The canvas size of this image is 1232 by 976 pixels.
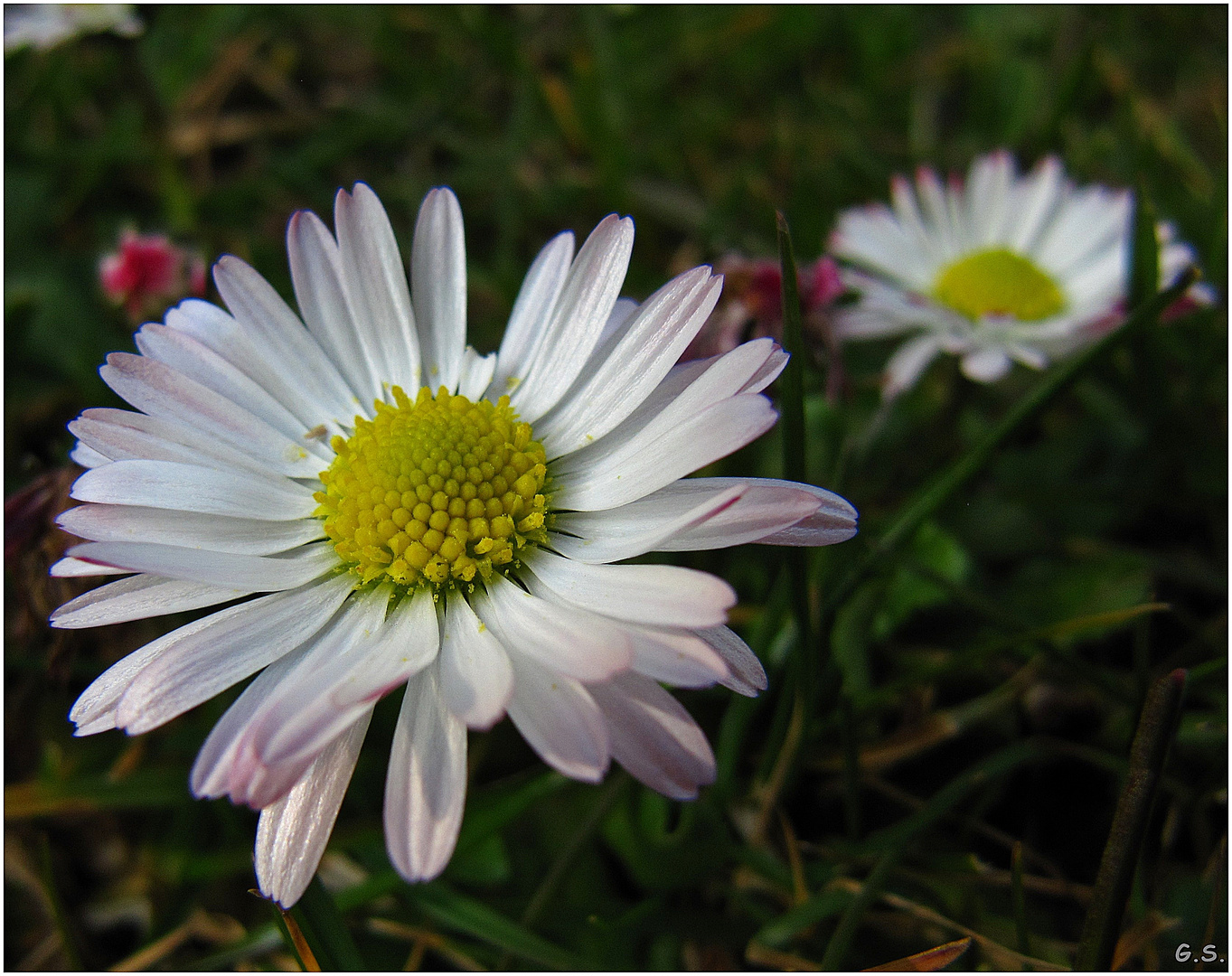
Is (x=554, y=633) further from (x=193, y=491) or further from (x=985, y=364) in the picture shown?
(x=985, y=364)

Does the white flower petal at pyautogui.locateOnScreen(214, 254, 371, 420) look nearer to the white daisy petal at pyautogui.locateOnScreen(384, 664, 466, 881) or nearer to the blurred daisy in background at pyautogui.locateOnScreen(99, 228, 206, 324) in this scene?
the white daisy petal at pyautogui.locateOnScreen(384, 664, 466, 881)

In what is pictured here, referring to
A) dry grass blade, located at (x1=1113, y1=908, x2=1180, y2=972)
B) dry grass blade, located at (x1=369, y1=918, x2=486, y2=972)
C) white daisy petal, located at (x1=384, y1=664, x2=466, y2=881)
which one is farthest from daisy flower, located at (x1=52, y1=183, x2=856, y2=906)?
dry grass blade, located at (x1=1113, y1=908, x2=1180, y2=972)

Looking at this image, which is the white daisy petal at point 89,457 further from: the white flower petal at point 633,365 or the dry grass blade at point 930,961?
the dry grass blade at point 930,961

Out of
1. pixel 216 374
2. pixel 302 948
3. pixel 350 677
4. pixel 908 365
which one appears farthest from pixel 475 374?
pixel 908 365

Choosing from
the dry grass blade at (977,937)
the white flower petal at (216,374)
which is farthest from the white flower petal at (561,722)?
the dry grass blade at (977,937)

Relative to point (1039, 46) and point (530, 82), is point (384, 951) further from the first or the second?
point (1039, 46)
